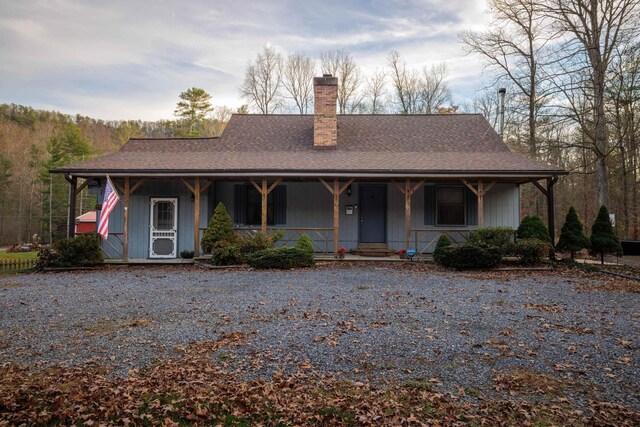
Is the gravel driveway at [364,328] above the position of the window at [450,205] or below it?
below

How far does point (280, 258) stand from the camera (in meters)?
11.4

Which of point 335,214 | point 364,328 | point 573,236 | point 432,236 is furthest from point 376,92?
point 364,328

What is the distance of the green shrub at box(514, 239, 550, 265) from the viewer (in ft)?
36.6

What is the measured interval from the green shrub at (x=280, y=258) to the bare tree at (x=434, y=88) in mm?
23549

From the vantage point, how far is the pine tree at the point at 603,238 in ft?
38.3

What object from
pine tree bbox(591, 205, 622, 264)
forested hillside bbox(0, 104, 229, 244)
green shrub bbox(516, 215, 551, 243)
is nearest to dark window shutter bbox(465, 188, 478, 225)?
green shrub bbox(516, 215, 551, 243)

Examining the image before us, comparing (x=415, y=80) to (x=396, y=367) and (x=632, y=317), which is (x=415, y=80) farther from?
(x=396, y=367)

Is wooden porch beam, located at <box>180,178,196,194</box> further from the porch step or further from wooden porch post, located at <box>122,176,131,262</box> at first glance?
the porch step

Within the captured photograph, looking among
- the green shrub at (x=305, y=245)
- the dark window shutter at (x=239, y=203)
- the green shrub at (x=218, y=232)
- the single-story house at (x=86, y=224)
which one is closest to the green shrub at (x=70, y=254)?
the green shrub at (x=218, y=232)

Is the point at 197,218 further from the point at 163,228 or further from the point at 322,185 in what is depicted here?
the point at 322,185

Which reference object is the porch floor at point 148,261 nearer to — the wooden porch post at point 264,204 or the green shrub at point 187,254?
the green shrub at point 187,254

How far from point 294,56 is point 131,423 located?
33187 mm

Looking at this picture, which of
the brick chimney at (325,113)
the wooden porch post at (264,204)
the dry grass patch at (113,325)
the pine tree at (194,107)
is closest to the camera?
the dry grass patch at (113,325)

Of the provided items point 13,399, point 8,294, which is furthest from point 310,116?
point 13,399
